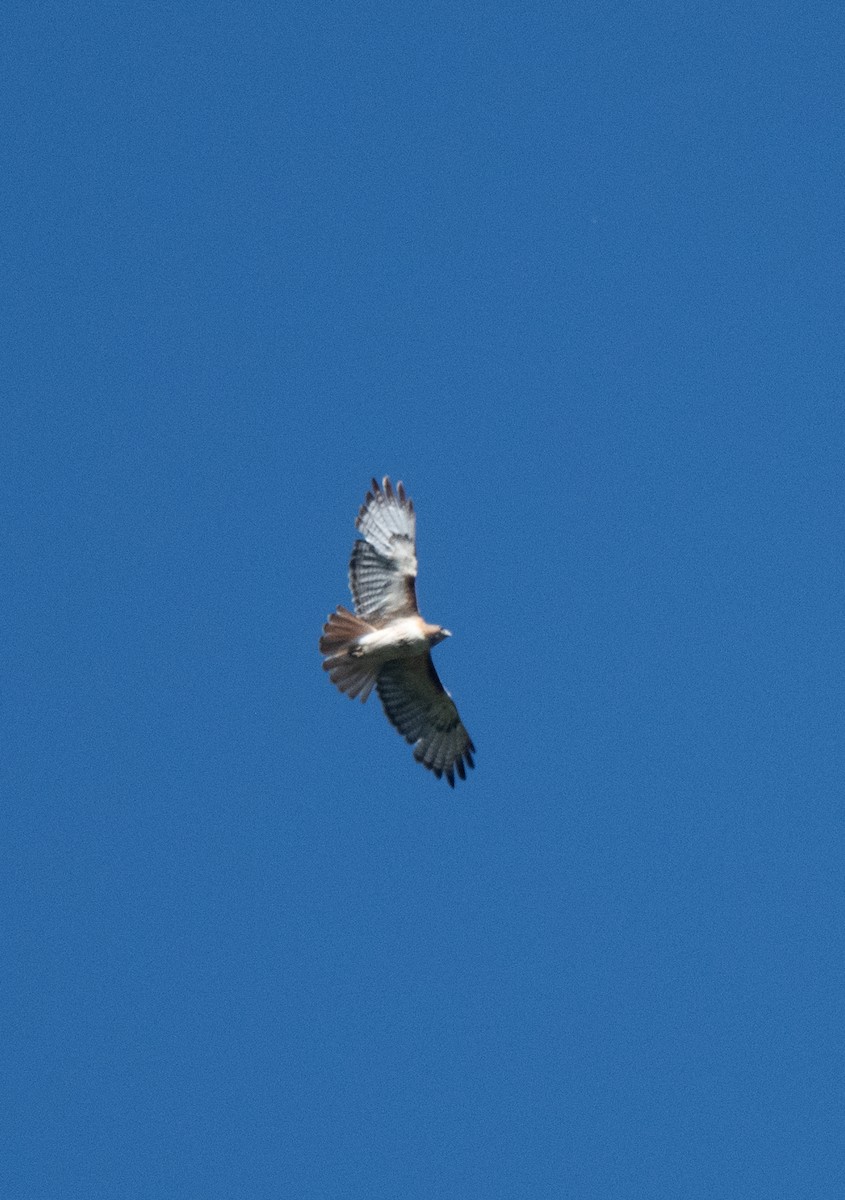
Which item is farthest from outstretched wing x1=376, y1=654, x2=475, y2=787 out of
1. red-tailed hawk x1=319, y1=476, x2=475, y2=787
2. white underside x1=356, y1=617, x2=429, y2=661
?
white underside x1=356, y1=617, x2=429, y2=661

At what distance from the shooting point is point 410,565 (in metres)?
23.2

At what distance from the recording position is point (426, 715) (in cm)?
2428

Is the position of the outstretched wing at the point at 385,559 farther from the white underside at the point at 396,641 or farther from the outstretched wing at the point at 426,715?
the outstretched wing at the point at 426,715

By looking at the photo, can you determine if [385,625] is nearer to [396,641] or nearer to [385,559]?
[396,641]

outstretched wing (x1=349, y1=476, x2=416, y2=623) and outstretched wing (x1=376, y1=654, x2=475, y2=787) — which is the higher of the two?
outstretched wing (x1=349, y1=476, x2=416, y2=623)

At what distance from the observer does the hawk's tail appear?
22.6m

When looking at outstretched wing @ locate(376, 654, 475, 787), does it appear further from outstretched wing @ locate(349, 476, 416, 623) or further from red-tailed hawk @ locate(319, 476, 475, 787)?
outstretched wing @ locate(349, 476, 416, 623)

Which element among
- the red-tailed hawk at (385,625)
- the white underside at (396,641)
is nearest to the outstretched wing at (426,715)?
the red-tailed hawk at (385,625)

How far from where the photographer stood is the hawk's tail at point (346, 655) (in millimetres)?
22625

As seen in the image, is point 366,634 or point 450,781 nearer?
point 366,634

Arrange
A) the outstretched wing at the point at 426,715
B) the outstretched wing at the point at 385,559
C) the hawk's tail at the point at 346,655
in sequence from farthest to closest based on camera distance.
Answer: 1. the outstretched wing at the point at 426,715
2. the outstretched wing at the point at 385,559
3. the hawk's tail at the point at 346,655

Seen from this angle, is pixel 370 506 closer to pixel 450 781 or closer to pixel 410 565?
pixel 410 565

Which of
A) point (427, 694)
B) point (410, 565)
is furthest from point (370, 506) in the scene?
point (427, 694)

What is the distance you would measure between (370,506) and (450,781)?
11.1 feet
